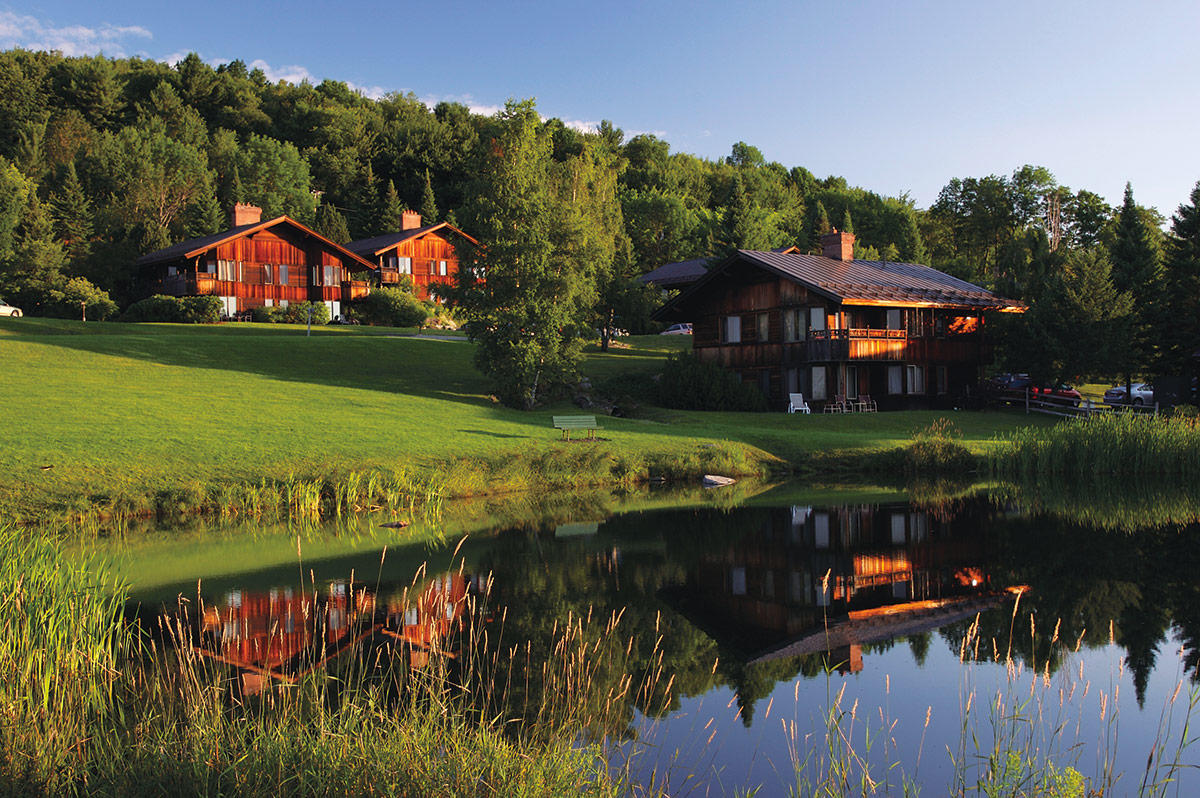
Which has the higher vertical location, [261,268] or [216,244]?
[216,244]

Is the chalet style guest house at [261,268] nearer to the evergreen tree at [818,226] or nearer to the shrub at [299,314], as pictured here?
the shrub at [299,314]

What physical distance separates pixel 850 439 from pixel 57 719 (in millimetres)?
29230

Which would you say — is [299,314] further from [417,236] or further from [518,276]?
[518,276]

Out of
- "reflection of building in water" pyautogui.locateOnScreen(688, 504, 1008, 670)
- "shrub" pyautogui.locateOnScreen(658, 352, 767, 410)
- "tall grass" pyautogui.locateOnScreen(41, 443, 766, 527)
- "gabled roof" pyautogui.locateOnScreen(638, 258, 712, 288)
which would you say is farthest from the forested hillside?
"reflection of building in water" pyautogui.locateOnScreen(688, 504, 1008, 670)

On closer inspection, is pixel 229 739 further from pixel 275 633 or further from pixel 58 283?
pixel 58 283

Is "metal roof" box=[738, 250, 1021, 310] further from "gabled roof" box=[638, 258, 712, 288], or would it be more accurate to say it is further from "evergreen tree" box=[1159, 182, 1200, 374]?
"gabled roof" box=[638, 258, 712, 288]

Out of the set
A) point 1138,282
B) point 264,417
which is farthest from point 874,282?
point 264,417

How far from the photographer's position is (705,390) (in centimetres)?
4494

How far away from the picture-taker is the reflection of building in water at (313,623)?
1133 cm

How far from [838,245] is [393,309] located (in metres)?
31.7

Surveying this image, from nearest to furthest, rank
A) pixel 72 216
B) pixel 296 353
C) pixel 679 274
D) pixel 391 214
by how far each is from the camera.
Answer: pixel 296 353 → pixel 679 274 → pixel 72 216 → pixel 391 214

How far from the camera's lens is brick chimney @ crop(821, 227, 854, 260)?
54844 millimetres

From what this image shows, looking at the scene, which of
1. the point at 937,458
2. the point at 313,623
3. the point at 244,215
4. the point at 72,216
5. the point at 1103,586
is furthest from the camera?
the point at 72,216

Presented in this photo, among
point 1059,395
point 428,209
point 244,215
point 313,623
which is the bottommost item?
point 313,623
